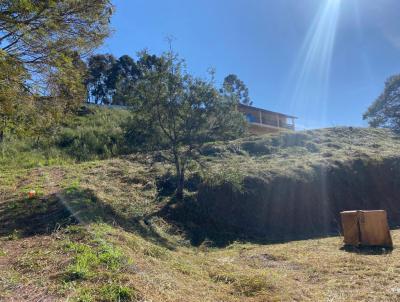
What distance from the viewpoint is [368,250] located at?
25.2 ft

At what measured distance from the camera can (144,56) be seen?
10.3 metres

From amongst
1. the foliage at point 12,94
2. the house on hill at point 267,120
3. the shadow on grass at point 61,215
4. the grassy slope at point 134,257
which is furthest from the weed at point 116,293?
the house on hill at point 267,120

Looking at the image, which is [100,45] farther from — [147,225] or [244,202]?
[244,202]

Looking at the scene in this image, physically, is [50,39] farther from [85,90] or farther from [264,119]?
[264,119]

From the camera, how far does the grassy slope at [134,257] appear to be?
4.22 metres

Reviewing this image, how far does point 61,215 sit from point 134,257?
8.22 ft

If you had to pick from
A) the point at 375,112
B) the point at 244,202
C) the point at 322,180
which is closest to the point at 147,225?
the point at 244,202

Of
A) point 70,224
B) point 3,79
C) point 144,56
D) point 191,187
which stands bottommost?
point 70,224

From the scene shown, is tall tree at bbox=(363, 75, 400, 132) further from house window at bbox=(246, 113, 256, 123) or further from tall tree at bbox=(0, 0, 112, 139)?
tall tree at bbox=(0, 0, 112, 139)

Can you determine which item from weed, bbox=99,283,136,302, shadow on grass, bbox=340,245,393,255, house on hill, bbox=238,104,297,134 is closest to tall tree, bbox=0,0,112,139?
weed, bbox=99,283,136,302

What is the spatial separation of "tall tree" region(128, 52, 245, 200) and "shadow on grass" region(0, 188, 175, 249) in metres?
2.47

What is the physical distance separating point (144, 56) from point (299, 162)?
6902 mm

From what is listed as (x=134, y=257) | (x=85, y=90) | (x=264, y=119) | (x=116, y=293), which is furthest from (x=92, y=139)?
(x=264, y=119)

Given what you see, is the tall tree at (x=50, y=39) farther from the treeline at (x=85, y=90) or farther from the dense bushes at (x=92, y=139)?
the dense bushes at (x=92, y=139)
